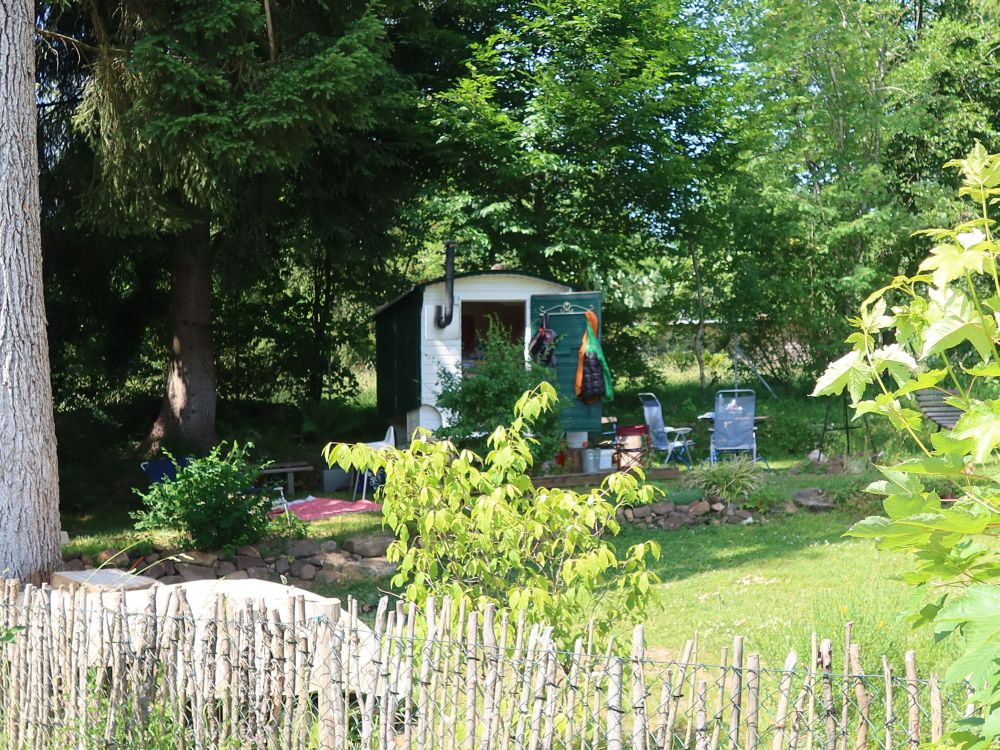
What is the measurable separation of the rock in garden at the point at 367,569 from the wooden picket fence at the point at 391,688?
3.78m

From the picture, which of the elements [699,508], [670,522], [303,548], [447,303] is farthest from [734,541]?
[447,303]

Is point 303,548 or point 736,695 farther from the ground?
point 736,695

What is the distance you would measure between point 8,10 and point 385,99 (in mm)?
5523

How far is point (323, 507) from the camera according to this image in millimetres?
11227

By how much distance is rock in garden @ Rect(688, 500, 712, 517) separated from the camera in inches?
397

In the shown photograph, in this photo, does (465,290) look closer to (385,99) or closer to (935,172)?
(385,99)

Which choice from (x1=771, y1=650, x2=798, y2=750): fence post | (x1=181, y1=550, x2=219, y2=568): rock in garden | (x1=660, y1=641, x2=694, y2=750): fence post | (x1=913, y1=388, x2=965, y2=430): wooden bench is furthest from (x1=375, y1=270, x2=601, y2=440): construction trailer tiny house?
(x1=771, y1=650, x2=798, y2=750): fence post

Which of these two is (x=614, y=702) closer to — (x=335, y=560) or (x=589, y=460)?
(x=335, y=560)

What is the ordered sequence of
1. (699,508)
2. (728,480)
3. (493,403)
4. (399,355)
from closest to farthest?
(699,508) → (728,480) → (493,403) → (399,355)

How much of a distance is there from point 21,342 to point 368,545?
329cm

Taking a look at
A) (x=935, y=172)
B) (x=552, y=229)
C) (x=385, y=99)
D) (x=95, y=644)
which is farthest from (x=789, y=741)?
(x=935, y=172)

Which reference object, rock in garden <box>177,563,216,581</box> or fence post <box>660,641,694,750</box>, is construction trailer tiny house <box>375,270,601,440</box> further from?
fence post <box>660,641,694,750</box>

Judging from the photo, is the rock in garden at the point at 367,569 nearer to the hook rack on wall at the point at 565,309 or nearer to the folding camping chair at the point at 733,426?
the hook rack on wall at the point at 565,309

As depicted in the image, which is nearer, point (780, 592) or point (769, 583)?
point (780, 592)
